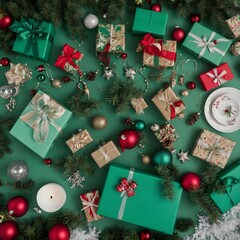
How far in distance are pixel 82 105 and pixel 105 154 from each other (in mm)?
311

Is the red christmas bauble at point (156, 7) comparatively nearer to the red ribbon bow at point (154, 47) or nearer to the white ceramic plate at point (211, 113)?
the red ribbon bow at point (154, 47)

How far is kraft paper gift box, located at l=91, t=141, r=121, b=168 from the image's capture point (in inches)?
69.4

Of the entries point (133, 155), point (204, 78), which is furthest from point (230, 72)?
point (133, 155)

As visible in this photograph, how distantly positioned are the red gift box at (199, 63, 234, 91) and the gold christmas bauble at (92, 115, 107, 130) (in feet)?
2.04

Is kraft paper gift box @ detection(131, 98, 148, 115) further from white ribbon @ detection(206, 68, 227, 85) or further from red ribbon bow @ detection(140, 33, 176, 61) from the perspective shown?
white ribbon @ detection(206, 68, 227, 85)

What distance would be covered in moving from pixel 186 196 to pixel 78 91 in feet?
2.93

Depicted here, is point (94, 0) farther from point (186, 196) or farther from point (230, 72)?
point (186, 196)

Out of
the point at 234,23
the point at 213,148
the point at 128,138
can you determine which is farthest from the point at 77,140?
the point at 234,23

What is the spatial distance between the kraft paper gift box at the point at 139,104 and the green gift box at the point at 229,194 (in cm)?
59

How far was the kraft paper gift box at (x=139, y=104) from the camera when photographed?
5.76ft

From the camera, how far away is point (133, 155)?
1.83 metres

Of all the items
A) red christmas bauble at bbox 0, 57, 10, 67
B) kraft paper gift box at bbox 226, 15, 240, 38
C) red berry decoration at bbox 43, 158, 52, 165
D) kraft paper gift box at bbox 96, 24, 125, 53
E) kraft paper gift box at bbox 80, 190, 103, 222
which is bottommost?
kraft paper gift box at bbox 80, 190, 103, 222

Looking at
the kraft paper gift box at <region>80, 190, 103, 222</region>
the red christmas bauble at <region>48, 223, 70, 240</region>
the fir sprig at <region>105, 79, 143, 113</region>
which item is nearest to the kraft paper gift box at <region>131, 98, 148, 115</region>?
the fir sprig at <region>105, 79, 143, 113</region>

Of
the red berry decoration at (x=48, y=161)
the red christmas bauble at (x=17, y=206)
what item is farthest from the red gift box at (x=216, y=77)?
the red christmas bauble at (x=17, y=206)
